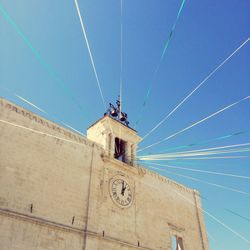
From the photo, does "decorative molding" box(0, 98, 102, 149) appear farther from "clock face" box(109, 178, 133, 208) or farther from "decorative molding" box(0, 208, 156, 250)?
"decorative molding" box(0, 208, 156, 250)

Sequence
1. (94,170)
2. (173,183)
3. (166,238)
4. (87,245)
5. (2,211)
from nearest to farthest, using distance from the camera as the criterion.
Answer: (2,211) < (87,245) < (94,170) < (166,238) < (173,183)

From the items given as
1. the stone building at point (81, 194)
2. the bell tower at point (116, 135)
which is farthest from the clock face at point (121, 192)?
the bell tower at point (116, 135)

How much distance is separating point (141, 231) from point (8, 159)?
8726mm

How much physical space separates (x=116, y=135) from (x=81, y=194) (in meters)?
5.44

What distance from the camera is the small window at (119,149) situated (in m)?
21.1

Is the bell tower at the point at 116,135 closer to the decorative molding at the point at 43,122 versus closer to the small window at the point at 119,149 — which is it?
the small window at the point at 119,149

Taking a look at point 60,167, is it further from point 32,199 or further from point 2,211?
point 2,211

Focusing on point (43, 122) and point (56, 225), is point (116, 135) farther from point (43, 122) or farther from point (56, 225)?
point (56, 225)

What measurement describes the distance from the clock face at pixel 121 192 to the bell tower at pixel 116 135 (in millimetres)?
1611

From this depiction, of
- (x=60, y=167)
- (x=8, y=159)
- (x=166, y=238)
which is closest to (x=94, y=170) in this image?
(x=60, y=167)

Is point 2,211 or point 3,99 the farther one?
point 3,99

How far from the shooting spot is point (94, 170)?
17.9 meters

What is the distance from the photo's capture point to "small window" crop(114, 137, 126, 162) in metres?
21.1

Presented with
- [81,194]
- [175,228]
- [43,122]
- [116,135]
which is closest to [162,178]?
[175,228]
